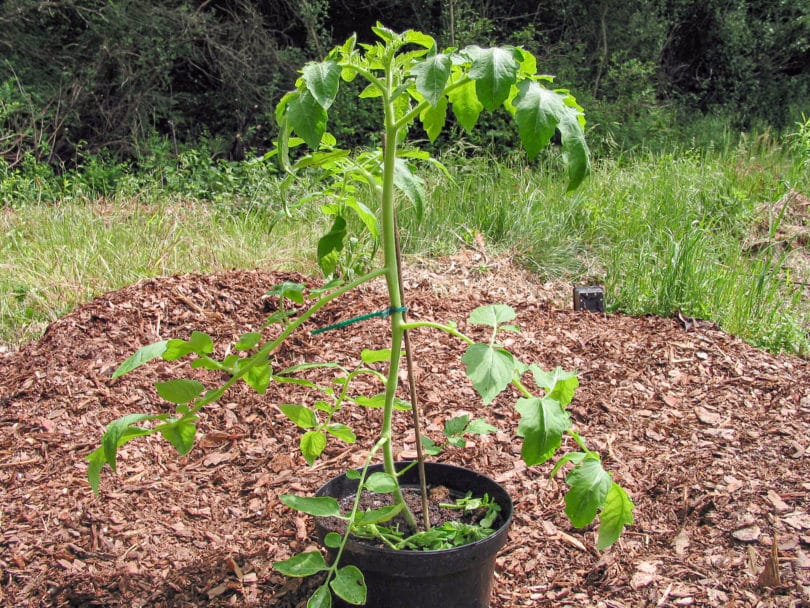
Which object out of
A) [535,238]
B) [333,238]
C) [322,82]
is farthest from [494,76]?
[535,238]

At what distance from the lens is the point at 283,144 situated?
1.40 meters

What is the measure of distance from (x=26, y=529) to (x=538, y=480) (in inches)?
64.3

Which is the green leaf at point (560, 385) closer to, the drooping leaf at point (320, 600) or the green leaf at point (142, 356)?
the drooping leaf at point (320, 600)

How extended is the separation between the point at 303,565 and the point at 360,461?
101 centimetres

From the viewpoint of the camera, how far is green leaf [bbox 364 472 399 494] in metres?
1.54

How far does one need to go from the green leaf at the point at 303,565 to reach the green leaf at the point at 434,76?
0.96 metres

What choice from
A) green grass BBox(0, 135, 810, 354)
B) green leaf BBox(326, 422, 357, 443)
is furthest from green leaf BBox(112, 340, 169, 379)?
green grass BBox(0, 135, 810, 354)

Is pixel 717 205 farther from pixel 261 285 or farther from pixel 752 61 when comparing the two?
pixel 752 61

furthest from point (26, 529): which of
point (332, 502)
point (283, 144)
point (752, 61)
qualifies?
point (752, 61)

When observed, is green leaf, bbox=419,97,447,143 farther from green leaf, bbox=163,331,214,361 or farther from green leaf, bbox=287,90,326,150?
green leaf, bbox=163,331,214,361

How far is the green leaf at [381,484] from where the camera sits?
60.7 inches

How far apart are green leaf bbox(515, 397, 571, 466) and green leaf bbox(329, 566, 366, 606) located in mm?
426

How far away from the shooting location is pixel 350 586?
1.45 meters

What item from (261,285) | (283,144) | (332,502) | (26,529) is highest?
(283,144)
